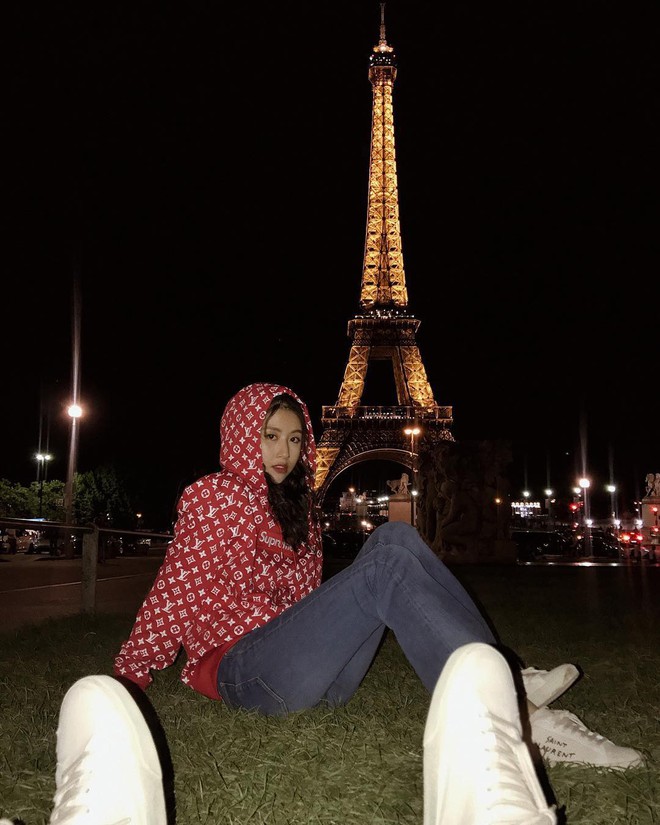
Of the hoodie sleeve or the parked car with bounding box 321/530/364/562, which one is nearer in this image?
the hoodie sleeve

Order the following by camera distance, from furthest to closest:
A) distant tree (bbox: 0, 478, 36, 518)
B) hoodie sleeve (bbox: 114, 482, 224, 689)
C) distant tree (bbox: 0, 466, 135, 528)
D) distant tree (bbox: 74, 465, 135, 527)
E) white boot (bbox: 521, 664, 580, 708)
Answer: distant tree (bbox: 74, 465, 135, 527) → distant tree (bbox: 0, 466, 135, 528) → distant tree (bbox: 0, 478, 36, 518) → hoodie sleeve (bbox: 114, 482, 224, 689) → white boot (bbox: 521, 664, 580, 708)

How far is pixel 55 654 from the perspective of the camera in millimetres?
5273

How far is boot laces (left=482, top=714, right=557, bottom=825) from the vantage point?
5.18ft

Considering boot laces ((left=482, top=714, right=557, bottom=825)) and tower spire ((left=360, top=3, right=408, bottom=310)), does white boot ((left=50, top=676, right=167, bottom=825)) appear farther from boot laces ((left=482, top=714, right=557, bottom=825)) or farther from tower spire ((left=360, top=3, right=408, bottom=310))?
tower spire ((left=360, top=3, right=408, bottom=310))

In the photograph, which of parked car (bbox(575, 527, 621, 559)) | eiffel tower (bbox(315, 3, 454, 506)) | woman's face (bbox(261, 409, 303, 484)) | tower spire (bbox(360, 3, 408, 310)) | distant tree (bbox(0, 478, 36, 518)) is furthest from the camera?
tower spire (bbox(360, 3, 408, 310))

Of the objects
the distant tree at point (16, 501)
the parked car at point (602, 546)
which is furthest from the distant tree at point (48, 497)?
the parked car at point (602, 546)

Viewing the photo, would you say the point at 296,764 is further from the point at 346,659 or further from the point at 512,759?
the point at 512,759

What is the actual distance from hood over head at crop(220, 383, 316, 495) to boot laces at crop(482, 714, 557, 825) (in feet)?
5.22

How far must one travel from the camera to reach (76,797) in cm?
165

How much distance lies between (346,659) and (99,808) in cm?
120

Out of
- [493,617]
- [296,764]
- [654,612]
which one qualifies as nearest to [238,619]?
[296,764]

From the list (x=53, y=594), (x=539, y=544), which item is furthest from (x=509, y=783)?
(x=539, y=544)

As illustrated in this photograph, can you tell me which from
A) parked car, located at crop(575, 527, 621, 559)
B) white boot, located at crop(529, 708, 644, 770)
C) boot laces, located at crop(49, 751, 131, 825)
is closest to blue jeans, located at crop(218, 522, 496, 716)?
white boot, located at crop(529, 708, 644, 770)

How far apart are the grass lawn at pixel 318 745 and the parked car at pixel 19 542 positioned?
2606cm
